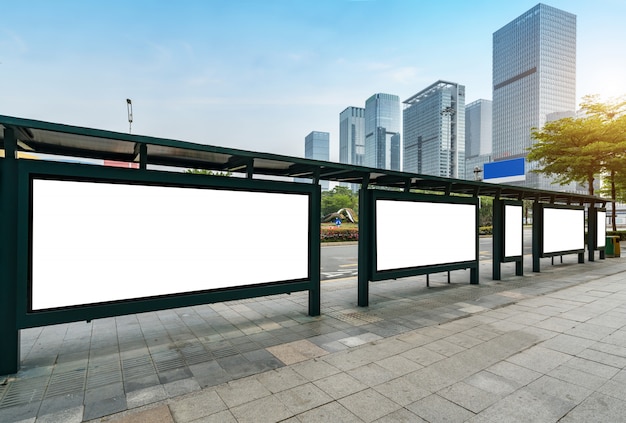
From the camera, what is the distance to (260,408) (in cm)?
358

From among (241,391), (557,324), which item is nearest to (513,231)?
(557,324)

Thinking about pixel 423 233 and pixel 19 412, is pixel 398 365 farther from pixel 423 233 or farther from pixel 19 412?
pixel 423 233

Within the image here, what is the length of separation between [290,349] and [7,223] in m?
4.29

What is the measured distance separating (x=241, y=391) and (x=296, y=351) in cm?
137

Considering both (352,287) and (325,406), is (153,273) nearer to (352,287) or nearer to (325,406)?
(325,406)

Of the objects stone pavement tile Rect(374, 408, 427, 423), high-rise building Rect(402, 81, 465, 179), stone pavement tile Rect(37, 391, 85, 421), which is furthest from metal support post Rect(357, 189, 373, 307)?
high-rise building Rect(402, 81, 465, 179)

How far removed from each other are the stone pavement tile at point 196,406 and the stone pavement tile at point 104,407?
0.56 metres

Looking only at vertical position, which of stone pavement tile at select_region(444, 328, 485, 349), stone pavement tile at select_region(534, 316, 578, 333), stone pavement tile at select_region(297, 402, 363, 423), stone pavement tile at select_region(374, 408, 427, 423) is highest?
stone pavement tile at select_region(297, 402, 363, 423)

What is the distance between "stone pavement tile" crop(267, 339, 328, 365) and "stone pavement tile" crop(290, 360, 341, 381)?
0.16 meters

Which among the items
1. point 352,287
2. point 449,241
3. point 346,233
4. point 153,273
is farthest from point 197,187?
point 346,233

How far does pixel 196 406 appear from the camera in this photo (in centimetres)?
360

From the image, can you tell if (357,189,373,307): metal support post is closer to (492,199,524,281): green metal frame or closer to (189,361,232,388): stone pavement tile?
(189,361,232,388): stone pavement tile

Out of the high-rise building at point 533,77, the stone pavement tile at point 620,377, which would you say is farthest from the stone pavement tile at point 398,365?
the high-rise building at point 533,77

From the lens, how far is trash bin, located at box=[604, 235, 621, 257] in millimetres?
18422
